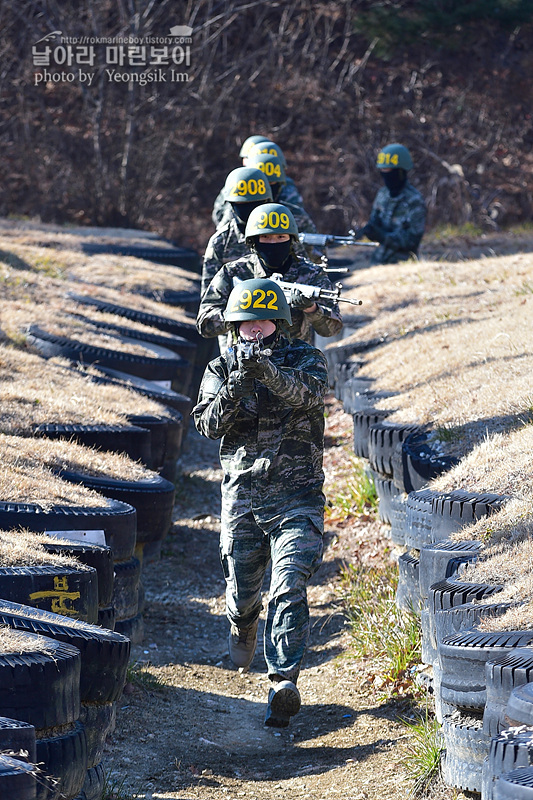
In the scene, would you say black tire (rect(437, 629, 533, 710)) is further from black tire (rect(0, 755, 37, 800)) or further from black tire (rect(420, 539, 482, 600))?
black tire (rect(0, 755, 37, 800))

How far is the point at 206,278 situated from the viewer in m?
7.81

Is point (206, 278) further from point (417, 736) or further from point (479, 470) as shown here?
point (417, 736)

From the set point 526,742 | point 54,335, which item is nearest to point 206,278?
point 54,335

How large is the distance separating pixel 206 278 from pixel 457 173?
16.6 metres

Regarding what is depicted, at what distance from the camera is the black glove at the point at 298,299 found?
19.7ft

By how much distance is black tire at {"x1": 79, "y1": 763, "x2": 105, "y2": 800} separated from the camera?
4.00 m

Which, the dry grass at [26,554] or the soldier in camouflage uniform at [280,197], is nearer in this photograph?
the dry grass at [26,554]

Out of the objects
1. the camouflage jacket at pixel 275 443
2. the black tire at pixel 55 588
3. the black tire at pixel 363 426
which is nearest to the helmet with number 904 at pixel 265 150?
the black tire at pixel 363 426

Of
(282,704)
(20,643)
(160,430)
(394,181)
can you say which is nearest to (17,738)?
(20,643)

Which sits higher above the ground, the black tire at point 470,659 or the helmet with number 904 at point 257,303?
the helmet with number 904 at point 257,303

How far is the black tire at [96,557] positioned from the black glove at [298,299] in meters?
1.76

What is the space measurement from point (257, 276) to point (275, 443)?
1186mm

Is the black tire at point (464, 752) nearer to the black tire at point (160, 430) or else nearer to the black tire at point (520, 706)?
the black tire at point (520, 706)

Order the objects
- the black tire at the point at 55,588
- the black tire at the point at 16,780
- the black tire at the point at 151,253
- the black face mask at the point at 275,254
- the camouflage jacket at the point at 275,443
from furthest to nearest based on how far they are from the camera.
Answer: the black tire at the point at 151,253
the black face mask at the point at 275,254
the camouflage jacket at the point at 275,443
the black tire at the point at 55,588
the black tire at the point at 16,780
